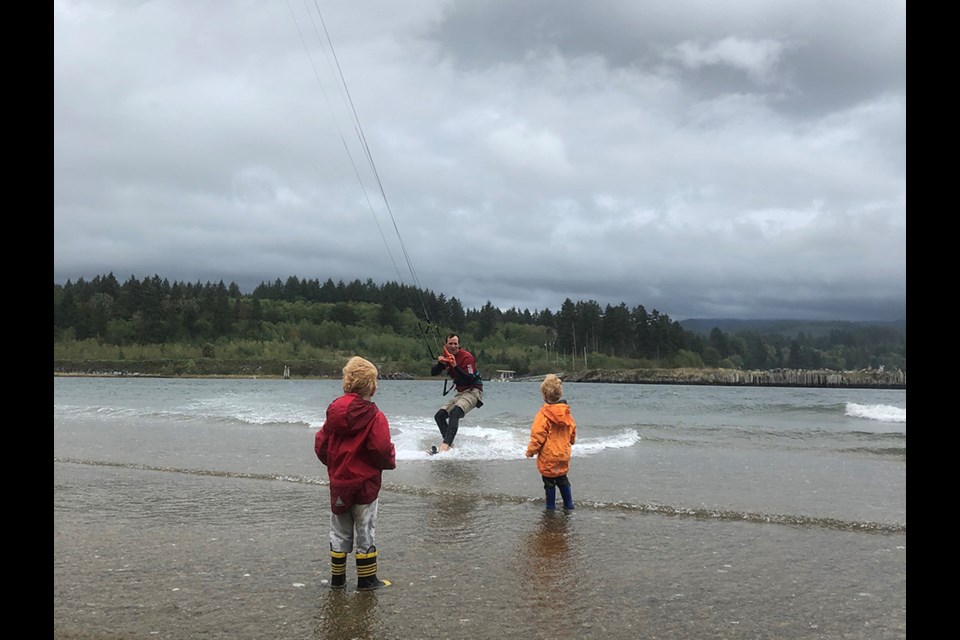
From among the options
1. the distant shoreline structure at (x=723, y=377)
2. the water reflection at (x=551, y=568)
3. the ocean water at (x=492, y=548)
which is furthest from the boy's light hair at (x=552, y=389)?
the distant shoreline structure at (x=723, y=377)

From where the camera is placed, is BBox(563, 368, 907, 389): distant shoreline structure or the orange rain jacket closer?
the orange rain jacket

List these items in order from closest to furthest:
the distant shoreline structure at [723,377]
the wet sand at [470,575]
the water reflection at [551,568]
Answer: the wet sand at [470,575], the water reflection at [551,568], the distant shoreline structure at [723,377]

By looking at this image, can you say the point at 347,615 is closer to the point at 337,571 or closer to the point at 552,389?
the point at 337,571

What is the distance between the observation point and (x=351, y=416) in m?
5.50

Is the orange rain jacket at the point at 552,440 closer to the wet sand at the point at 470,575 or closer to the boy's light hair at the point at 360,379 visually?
the wet sand at the point at 470,575

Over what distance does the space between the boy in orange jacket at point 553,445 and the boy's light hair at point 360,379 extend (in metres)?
3.12

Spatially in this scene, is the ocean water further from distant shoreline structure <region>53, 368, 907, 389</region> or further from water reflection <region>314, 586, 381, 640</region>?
distant shoreline structure <region>53, 368, 907, 389</region>

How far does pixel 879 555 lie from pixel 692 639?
3.20 m

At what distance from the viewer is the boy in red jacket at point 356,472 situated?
5406mm

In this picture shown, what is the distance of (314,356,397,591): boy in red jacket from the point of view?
5406 mm

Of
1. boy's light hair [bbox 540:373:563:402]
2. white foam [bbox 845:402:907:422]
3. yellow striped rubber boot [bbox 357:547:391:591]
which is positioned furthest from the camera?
white foam [bbox 845:402:907:422]

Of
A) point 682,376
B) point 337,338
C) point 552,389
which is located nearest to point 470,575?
point 552,389

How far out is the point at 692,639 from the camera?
4.41 metres

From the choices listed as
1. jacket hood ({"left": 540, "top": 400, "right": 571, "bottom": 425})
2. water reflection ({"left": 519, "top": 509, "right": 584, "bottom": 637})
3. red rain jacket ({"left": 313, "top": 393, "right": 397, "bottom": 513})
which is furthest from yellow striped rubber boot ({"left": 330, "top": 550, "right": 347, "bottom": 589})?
jacket hood ({"left": 540, "top": 400, "right": 571, "bottom": 425})
